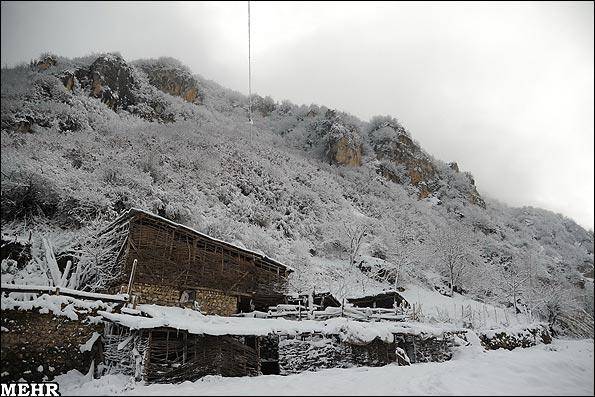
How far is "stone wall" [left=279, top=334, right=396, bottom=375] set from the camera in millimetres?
14789

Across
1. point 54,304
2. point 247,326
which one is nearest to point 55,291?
point 54,304

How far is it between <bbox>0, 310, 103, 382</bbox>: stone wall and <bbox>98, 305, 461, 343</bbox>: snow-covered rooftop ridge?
114 cm

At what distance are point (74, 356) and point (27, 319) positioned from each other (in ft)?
6.63

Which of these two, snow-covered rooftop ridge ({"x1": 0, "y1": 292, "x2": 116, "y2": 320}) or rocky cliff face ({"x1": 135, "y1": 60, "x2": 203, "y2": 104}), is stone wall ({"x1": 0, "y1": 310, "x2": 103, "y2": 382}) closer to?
snow-covered rooftop ridge ({"x1": 0, "y1": 292, "x2": 116, "y2": 320})

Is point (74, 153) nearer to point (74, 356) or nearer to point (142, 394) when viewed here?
point (74, 356)

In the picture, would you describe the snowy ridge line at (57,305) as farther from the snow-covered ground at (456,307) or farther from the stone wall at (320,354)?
the snow-covered ground at (456,307)

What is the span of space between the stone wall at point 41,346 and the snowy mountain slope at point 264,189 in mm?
6753

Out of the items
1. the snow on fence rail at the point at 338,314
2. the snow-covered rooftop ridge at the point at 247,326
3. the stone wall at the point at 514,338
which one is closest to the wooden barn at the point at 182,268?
the snow-covered rooftop ridge at the point at 247,326

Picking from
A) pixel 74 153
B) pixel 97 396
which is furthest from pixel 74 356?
pixel 74 153

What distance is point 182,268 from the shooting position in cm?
1916

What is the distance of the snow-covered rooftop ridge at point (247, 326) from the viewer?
12.6 m

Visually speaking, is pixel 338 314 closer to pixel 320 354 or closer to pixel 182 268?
pixel 320 354

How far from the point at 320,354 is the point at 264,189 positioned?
3225cm

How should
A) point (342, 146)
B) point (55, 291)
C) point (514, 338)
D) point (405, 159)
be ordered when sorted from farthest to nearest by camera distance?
point (405, 159) → point (342, 146) → point (514, 338) → point (55, 291)
